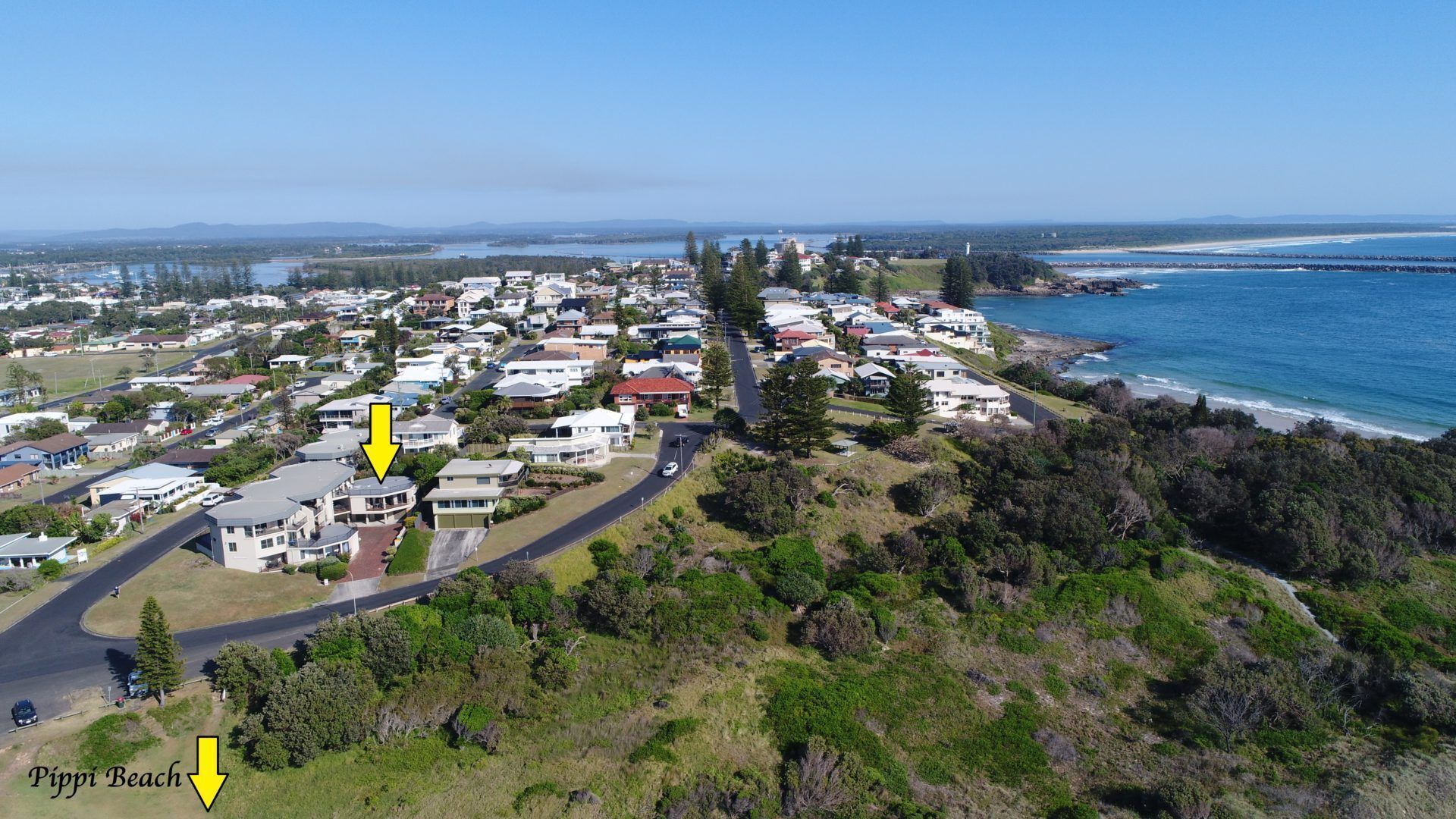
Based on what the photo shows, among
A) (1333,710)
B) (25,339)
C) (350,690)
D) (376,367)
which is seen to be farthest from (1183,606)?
(25,339)

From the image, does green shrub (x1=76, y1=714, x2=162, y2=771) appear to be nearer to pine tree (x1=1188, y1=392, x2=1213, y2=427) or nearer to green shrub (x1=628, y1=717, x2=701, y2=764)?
green shrub (x1=628, y1=717, x2=701, y2=764)

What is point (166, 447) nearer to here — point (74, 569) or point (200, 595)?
point (74, 569)

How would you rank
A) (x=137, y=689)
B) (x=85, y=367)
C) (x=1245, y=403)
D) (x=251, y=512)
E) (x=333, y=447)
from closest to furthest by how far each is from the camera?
(x=137, y=689)
(x=251, y=512)
(x=333, y=447)
(x=1245, y=403)
(x=85, y=367)

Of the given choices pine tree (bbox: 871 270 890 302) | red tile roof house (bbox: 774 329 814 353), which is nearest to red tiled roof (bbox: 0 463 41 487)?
red tile roof house (bbox: 774 329 814 353)

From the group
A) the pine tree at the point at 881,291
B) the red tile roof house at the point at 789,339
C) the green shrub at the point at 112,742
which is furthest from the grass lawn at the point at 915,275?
the green shrub at the point at 112,742

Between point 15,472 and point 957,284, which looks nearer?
point 15,472

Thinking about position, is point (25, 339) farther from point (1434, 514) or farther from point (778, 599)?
point (1434, 514)

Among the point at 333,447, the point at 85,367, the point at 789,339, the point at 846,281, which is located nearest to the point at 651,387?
the point at 333,447
